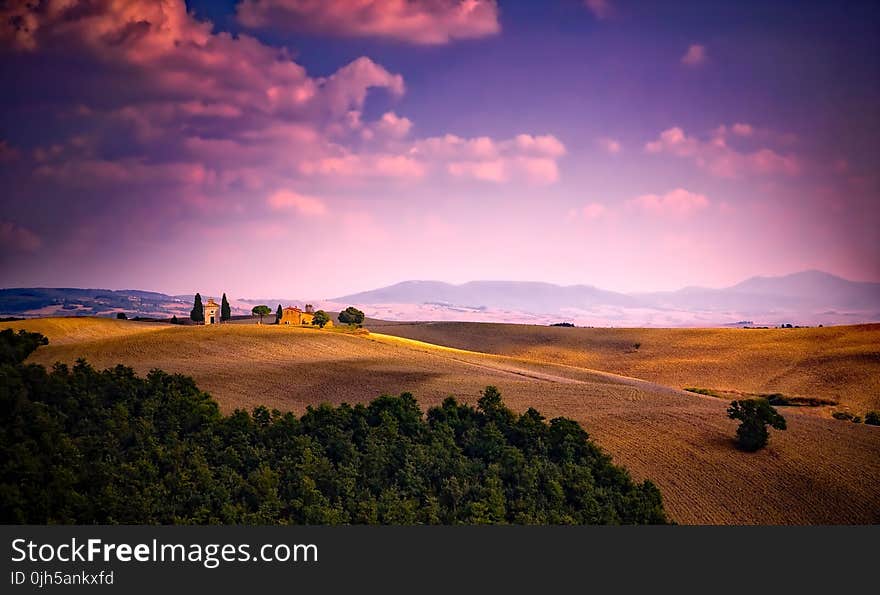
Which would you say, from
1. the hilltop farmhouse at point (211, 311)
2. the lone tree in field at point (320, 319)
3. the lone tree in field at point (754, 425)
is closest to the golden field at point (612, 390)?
the lone tree in field at point (754, 425)

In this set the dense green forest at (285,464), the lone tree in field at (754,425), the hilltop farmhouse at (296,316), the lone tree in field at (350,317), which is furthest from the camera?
the lone tree in field at (350,317)

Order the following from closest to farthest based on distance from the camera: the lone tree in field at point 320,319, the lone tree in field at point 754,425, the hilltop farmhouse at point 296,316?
1. the lone tree in field at point 754,425
2. the lone tree in field at point 320,319
3. the hilltop farmhouse at point 296,316

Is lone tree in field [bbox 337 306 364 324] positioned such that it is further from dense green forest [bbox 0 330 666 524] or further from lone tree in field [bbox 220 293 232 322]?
dense green forest [bbox 0 330 666 524]

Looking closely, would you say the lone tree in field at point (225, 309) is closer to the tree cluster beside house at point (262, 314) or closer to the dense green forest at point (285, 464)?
the tree cluster beside house at point (262, 314)

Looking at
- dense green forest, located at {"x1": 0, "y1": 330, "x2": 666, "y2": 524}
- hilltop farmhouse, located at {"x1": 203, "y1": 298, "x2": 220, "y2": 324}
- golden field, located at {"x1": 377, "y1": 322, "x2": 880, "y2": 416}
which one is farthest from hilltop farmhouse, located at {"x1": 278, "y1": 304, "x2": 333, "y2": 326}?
dense green forest, located at {"x1": 0, "y1": 330, "x2": 666, "y2": 524}

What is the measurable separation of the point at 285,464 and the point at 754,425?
54.7ft

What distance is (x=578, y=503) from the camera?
20797mm

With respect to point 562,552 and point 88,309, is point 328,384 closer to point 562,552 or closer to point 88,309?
point 562,552

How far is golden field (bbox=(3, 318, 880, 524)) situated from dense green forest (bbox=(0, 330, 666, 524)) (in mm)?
3193

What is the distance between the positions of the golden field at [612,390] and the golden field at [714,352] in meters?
0.38

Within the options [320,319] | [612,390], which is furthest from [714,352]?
[320,319]

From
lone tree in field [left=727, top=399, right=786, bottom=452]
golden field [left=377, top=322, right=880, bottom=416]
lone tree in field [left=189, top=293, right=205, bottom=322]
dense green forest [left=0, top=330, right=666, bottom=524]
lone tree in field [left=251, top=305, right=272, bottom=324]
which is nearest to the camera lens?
dense green forest [left=0, top=330, right=666, bottom=524]

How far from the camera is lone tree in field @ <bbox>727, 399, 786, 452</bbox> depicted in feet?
85.2

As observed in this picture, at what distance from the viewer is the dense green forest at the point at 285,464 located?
19.3 metres
